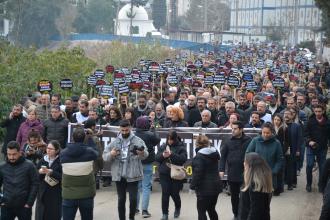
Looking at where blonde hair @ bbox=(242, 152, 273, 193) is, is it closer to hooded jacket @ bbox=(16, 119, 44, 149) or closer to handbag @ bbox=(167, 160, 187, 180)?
handbag @ bbox=(167, 160, 187, 180)

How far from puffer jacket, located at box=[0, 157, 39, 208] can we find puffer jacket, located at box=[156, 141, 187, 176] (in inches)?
107

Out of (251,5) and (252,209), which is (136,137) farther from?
(251,5)

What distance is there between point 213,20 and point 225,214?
398 ft

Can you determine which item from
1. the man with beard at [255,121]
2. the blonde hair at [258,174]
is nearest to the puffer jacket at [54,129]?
the man with beard at [255,121]

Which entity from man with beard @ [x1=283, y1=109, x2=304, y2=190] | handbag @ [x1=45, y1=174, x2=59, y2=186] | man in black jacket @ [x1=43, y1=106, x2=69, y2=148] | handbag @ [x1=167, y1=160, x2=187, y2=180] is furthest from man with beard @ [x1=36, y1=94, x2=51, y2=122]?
handbag @ [x1=45, y1=174, x2=59, y2=186]

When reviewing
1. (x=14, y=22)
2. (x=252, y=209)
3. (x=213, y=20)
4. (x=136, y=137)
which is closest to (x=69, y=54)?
(x=136, y=137)

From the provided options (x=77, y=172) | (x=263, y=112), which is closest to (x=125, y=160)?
(x=77, y=172)

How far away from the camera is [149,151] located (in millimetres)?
12648

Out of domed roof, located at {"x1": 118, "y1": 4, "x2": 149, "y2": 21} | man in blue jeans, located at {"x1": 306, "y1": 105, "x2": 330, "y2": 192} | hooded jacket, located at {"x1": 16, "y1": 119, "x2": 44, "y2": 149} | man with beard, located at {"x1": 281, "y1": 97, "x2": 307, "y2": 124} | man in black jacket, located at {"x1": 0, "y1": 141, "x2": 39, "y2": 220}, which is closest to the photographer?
man in black jacket, located at {"x1": 0, "y1": 141, "x2": 39, "y2": 220}

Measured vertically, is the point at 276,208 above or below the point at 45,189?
below

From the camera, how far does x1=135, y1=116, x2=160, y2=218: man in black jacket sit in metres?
12.5

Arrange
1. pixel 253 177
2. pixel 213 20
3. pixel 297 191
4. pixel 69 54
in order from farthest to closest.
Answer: pixel 213 20
pixel 69 54
pixel 297 191
pixel 253 177

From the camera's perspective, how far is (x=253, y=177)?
8.85 meters

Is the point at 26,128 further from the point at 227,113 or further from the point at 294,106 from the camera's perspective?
the point at 294,106
